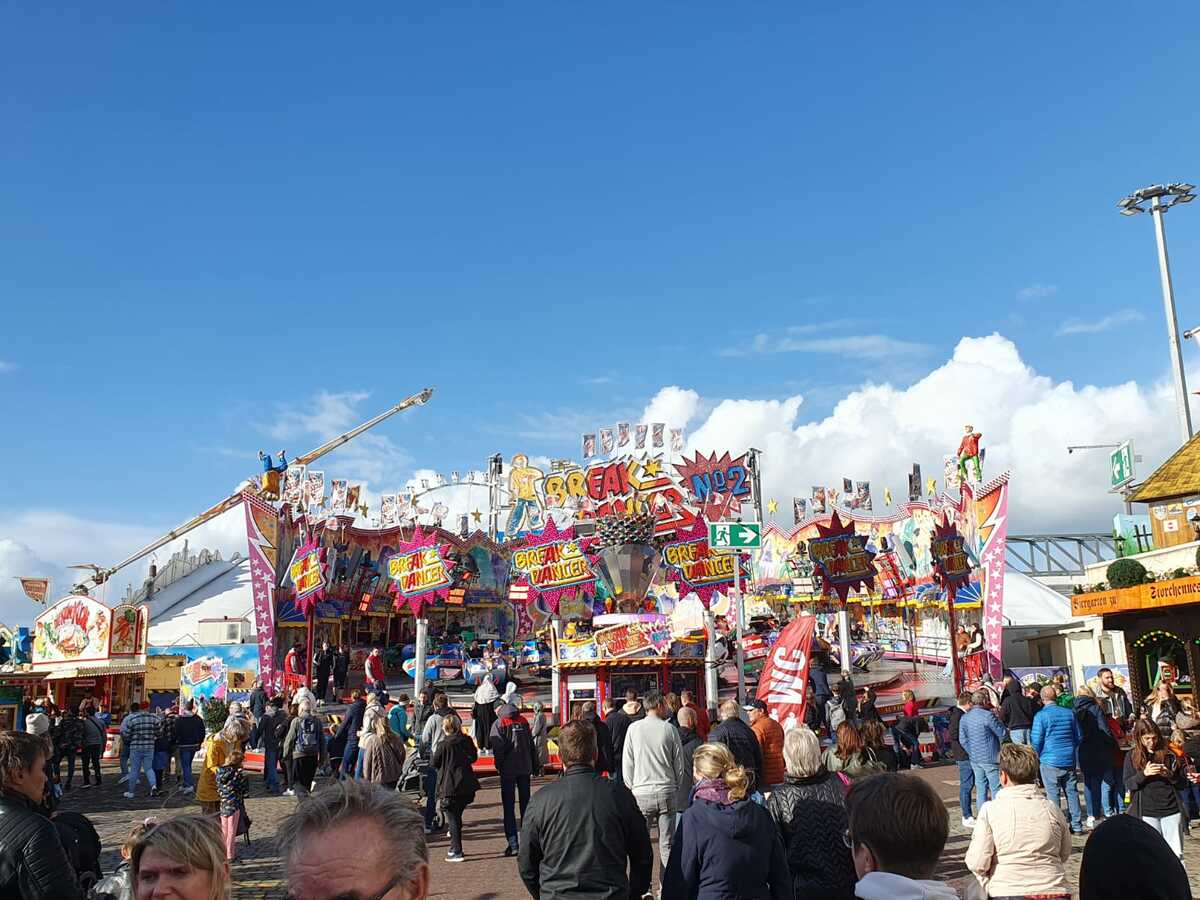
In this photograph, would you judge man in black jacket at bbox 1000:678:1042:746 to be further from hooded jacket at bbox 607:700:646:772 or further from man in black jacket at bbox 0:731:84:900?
man in black jacket at bbox 0:731:84:900

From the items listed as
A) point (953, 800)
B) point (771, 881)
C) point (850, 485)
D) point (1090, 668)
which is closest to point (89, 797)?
point (953, 800)

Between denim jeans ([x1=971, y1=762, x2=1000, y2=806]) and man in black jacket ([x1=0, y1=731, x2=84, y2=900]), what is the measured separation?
8862 millimetres

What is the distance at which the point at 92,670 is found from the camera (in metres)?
28.2

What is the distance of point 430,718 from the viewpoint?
13.6 m

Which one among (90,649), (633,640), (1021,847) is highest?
(90,649)

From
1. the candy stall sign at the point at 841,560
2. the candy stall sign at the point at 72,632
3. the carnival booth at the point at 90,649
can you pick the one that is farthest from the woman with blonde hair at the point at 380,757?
the candy stall sign at the point at 72,632

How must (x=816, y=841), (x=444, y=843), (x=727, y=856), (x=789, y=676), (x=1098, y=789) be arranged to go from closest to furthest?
(x=727, y=856), (x=816, y=841), (x=1098, y=789), (x=444, y=843), (x=789, y=676)

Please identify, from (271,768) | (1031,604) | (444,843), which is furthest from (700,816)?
(1031,604)

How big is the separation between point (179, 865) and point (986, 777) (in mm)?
9396

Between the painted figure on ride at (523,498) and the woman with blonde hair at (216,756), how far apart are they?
73.2ft

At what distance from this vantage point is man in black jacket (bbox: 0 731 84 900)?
3.64m

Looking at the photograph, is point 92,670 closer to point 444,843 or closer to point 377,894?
point 444,843

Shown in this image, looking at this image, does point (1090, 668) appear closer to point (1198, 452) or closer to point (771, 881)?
point (1198, 452)

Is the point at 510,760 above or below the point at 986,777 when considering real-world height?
above
